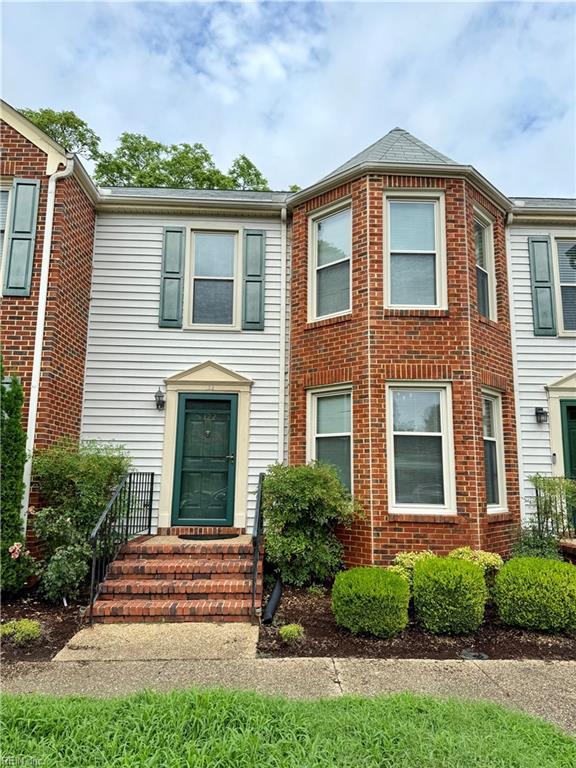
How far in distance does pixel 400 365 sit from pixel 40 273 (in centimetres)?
509

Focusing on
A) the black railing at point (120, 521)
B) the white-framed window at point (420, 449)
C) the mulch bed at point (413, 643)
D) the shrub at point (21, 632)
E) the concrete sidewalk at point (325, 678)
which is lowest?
the mulch bed at point (413, 643)

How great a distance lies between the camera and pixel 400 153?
6965 millimetres

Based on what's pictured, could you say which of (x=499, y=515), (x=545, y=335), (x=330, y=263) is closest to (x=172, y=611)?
(x=499, y=515)

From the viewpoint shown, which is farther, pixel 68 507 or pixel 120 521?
pixel 120 521

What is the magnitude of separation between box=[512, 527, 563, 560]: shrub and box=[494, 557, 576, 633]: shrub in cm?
161

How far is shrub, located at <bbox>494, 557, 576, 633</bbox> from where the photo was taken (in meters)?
4.50

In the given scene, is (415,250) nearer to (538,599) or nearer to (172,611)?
(538,599)

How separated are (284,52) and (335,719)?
8.40 metres

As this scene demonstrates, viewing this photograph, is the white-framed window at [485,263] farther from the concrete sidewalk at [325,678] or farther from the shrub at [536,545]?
the concrete sidewalk at [325,678]

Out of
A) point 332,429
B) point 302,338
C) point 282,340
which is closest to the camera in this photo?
point 332,429

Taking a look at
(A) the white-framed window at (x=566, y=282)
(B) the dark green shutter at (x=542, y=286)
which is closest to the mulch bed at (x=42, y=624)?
(B) the dark green shutter at (x=542, y=286)

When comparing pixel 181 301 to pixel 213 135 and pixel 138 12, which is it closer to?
pixel 138 12

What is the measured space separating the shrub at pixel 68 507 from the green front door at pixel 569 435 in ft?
22.1

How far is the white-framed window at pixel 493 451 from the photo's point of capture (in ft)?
21.7
